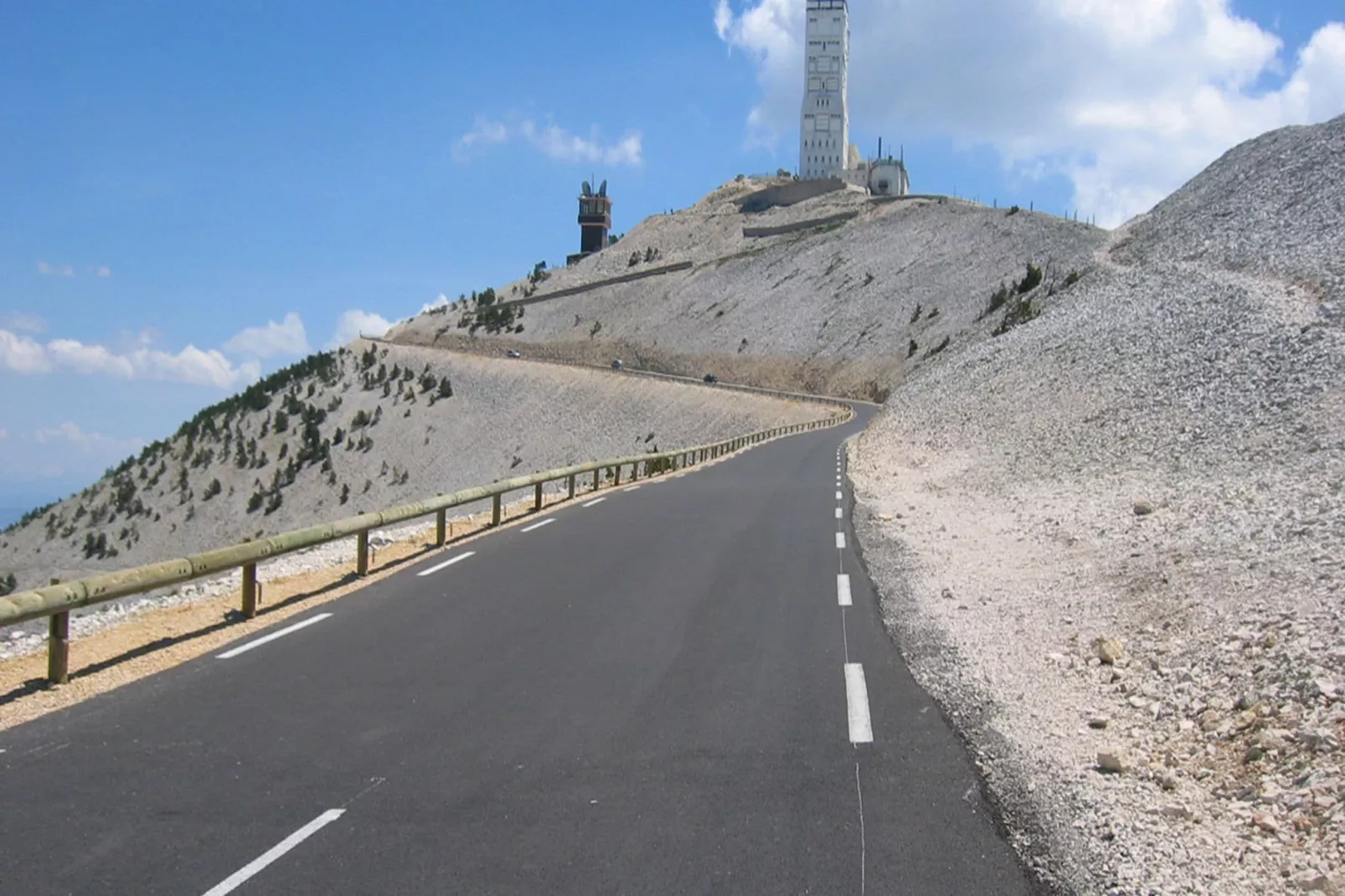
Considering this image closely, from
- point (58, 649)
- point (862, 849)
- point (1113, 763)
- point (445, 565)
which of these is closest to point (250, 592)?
point (58, 649)

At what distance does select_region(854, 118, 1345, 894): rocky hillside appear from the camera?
5660 mm

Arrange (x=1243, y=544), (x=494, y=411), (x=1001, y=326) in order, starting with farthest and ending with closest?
(x=494, y=411)
(x=1001, y=326)
(x=1243, y=544)

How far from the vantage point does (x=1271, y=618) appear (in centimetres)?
807

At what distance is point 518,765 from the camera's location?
674 centimetres

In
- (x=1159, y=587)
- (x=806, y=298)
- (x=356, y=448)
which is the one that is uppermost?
(x=806, y=298)

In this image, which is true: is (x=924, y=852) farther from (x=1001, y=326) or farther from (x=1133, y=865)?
(x=1001, y=326)

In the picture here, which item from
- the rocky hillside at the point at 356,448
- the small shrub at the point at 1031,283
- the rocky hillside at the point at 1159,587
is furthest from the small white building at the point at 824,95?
the rocky hillside at the point at 1159,587

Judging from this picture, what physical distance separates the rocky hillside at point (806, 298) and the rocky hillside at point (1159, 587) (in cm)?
3260

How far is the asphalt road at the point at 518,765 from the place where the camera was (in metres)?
5.29

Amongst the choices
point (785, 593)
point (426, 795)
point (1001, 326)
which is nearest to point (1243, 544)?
point (785, 593)

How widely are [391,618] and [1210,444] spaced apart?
12.0m

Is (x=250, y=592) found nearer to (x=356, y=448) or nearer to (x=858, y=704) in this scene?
(x=858, y=704)

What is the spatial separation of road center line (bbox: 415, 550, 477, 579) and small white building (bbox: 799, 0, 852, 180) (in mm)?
161371

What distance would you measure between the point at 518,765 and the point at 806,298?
102482 mm
